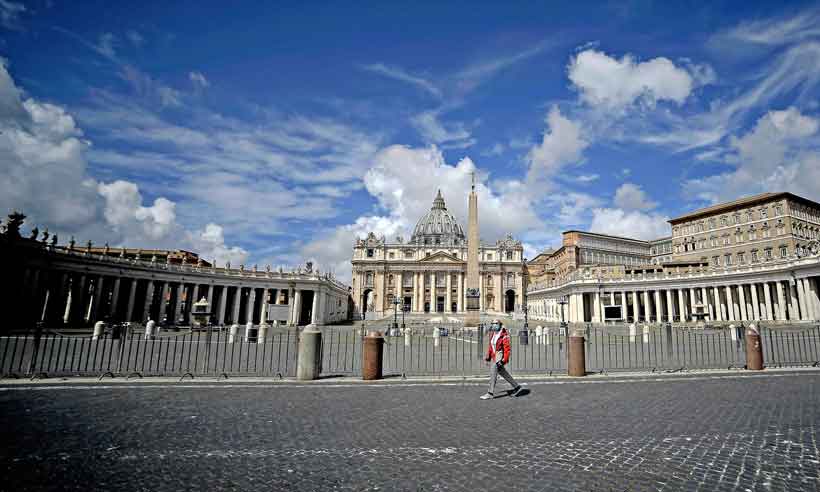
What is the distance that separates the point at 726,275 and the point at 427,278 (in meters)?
61.4

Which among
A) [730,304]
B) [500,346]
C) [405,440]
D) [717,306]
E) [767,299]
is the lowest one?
[405,440]

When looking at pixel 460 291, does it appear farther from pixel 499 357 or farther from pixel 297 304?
pixel 499 357

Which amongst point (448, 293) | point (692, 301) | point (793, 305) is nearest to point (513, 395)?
point (793, 305)

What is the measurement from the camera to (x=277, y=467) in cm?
472

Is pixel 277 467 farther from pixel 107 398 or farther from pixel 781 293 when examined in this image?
pixel 781 293

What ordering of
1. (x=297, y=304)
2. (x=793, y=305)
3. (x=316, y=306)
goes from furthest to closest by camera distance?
(x=316, y=306) → (x=297, y=304) → (x=793, y=305)

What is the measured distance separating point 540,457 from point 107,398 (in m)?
8.38

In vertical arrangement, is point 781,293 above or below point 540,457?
above

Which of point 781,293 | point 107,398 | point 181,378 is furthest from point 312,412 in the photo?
point 781,293

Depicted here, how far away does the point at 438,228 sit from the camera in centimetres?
12062

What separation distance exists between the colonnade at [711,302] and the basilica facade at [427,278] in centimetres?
2680

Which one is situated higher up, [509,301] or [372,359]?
[509,301]

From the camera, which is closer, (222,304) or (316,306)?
(222,304)

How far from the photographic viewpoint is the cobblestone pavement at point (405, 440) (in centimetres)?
439
